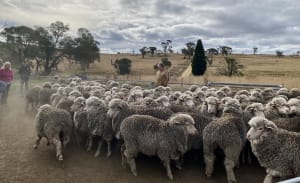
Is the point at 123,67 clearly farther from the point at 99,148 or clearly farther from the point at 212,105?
the point at 99,148

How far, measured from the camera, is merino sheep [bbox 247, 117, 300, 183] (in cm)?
554

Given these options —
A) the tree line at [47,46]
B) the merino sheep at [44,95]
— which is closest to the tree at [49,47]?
the tree line at [47,46]

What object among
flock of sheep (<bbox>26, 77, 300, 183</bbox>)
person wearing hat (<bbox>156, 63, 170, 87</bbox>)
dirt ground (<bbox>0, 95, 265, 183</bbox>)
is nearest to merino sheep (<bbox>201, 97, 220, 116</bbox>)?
flock of sheep (<bbox>26, 77, 300, 183</bbox>)

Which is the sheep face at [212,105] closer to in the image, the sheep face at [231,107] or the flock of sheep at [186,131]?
the flock of sheep at [186,131]

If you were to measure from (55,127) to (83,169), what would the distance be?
1226 mm

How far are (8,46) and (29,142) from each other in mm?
39634

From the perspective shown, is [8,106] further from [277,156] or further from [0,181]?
[277,156]

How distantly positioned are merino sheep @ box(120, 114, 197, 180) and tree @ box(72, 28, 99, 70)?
41701mm

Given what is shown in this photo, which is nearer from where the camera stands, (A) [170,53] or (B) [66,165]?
(B) [66,165]

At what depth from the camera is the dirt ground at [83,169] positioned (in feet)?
21.9

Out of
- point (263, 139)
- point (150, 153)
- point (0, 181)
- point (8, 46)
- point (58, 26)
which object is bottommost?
point (0, 181)

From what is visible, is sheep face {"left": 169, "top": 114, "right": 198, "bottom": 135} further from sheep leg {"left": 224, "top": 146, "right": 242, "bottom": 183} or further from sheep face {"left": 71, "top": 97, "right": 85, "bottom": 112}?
sheep face {"left": 71, "top": 97, "right": 85, "bottom": 112}

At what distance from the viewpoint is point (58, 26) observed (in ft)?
163

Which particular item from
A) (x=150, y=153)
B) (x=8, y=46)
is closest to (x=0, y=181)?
(x=150, y=153)
